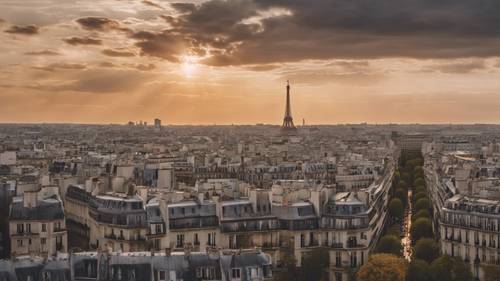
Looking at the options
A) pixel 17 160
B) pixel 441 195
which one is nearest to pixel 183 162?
pixel 17 160

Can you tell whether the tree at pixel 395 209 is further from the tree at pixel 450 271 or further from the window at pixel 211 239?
the window at pixel 211 239

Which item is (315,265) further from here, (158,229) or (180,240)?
(158,229)

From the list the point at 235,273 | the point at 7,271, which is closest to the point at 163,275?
the point at 235,273

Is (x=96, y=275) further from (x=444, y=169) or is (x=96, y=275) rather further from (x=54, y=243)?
(x=444, y=169)

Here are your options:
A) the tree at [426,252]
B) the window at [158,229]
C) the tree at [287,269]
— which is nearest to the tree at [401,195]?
the tree at [426,252]

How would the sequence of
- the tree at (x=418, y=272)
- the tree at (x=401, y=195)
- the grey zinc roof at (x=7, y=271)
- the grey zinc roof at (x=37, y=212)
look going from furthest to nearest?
the tree at (x=401, y=195) → the grey zinc roof at (x=37, y=212) → the tree at (x=418, y=272) → the grey zinc roof at (x=7, y=271)

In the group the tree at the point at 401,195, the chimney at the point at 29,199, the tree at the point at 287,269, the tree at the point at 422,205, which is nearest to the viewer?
the tree at the point at 287,269
